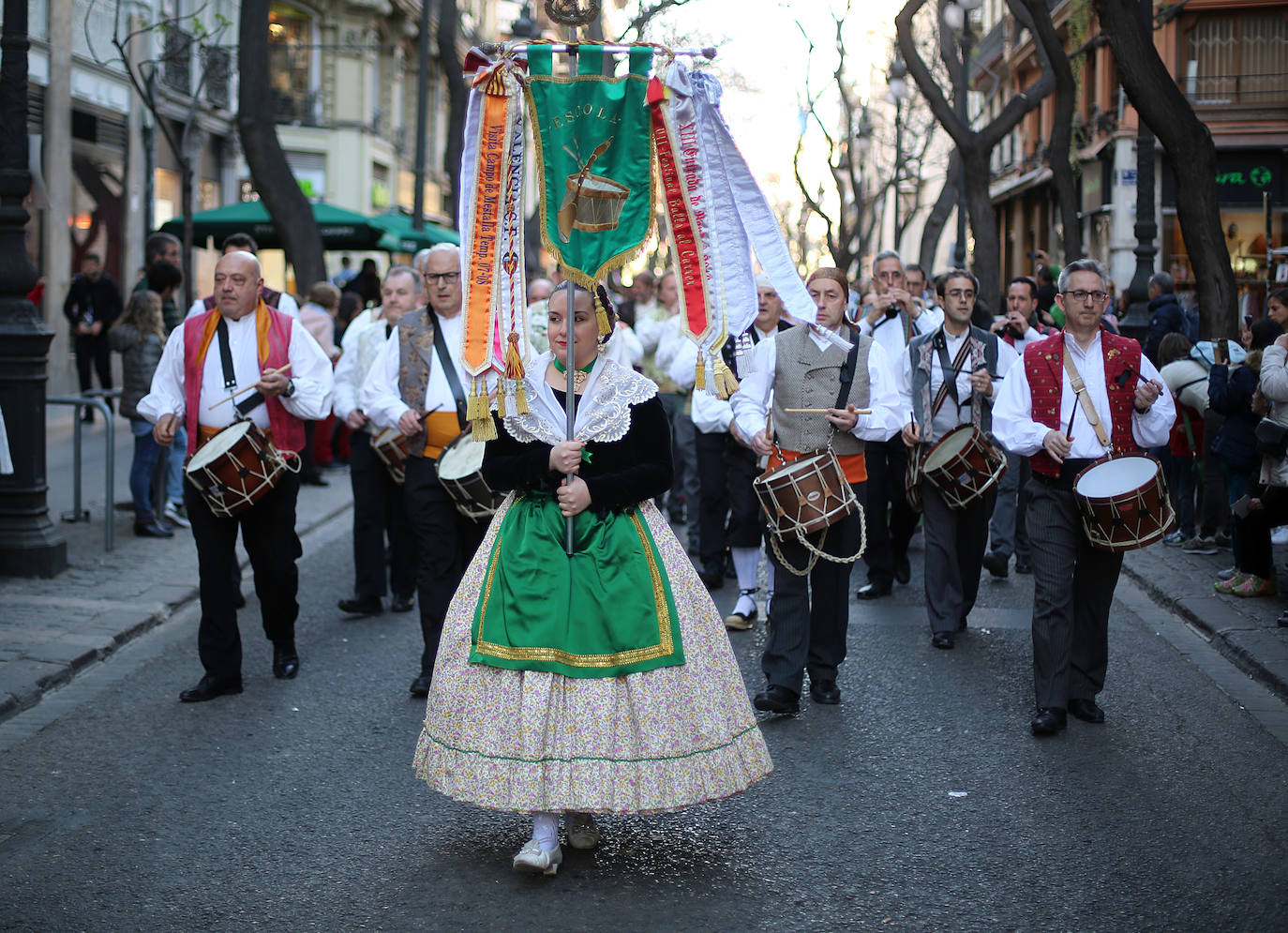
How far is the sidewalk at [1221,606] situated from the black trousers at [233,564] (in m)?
4.98

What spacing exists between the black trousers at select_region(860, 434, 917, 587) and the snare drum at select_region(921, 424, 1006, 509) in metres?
0.61

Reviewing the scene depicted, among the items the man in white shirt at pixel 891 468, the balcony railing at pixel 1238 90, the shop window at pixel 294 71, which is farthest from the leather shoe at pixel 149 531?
the shop window at pixel 294 71

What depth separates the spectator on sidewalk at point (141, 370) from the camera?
39.3 ft

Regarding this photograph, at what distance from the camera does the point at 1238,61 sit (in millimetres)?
35844

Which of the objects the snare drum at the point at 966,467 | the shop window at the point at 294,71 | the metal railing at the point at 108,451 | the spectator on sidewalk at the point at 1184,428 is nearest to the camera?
the snare drum at the point at 966,467

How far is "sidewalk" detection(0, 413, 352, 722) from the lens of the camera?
7.72 meters

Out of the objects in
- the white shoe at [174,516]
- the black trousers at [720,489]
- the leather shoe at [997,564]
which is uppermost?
the black trousers at [720,489]

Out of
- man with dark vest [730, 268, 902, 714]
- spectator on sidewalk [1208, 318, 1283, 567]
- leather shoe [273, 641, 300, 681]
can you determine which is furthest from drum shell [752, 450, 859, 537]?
spectator on sidewalk [1208, 318, 1283, 567]

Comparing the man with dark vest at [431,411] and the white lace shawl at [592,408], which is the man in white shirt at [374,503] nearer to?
the man with dark vest at [431,411]

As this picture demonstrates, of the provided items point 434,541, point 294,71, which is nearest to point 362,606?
point 434,541

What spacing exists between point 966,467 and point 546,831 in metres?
4.31

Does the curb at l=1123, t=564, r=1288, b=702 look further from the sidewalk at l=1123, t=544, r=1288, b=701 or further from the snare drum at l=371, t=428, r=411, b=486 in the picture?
the snare drum at l=371, t=428, r=411, b=486

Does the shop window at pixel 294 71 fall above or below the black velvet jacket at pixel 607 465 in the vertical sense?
above

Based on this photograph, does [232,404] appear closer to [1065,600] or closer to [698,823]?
[698,823]
